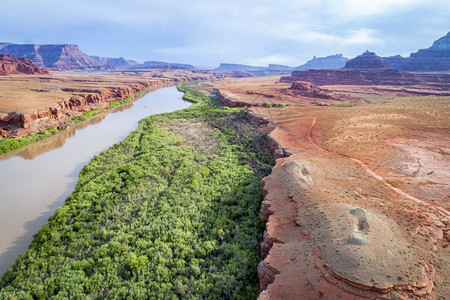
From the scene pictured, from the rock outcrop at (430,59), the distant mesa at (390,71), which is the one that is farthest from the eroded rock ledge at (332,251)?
the rock outcrop at (430,59)

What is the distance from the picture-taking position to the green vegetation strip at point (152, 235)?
33.8ft

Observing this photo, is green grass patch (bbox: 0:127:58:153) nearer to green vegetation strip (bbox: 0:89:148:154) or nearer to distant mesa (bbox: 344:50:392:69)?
green vegetation strip (bbox: 0:89:148:154)

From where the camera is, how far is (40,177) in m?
21.3

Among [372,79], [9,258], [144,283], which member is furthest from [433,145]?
[372,79]

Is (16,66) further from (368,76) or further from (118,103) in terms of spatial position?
(368,76)

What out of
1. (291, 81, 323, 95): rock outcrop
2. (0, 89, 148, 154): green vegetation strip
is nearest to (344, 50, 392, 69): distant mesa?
(291, 81, 323, 95): rock outcrop

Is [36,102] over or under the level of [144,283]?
over

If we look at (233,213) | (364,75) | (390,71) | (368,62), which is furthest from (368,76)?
(233,213)

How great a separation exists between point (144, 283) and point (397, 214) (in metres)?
12.4

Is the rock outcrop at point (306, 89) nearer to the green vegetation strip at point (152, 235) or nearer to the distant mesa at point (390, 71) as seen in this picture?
the distant mesa at point (390, 71)

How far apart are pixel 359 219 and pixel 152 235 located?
10.5 m

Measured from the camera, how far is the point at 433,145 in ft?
73.2

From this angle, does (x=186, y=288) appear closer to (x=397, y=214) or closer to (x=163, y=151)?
(x=397, y=214)

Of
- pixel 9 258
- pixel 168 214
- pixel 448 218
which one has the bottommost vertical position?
pixel 9 258
